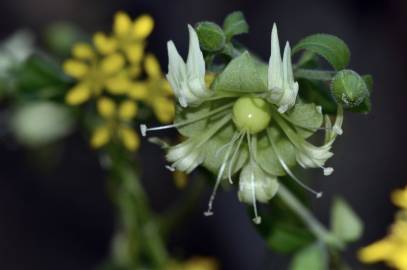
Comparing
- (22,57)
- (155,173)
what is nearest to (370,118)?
(155,173)

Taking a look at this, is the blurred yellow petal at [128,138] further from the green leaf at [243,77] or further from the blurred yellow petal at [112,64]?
the green leaf at [243,77]

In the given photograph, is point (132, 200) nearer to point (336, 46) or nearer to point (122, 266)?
point (122, 266)

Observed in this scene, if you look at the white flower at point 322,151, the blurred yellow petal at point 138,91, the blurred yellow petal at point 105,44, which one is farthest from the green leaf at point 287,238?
the blurred yellow petal at point 105,44

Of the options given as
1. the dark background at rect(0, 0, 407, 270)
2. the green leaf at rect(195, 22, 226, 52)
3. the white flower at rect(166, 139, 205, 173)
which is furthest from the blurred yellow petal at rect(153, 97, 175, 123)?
the dark background at rect(0, 0, 407, 270)

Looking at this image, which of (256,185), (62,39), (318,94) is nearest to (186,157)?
(256,185)

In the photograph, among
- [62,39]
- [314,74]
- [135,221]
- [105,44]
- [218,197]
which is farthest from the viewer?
[218,197]

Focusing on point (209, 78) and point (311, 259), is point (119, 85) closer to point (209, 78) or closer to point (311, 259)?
point (209, 78)
